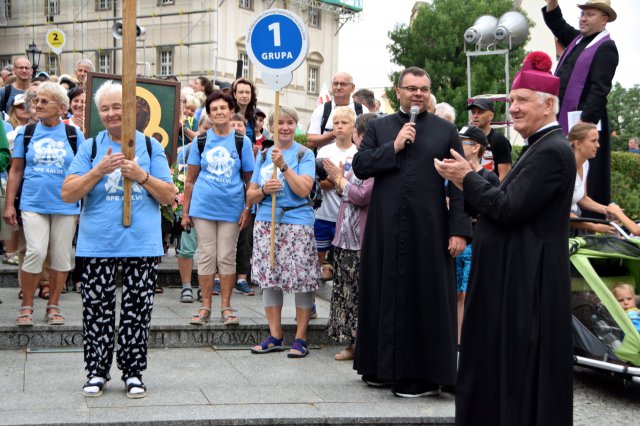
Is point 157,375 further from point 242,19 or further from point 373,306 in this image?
point 242,19

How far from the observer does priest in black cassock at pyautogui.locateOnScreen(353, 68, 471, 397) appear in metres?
6.82

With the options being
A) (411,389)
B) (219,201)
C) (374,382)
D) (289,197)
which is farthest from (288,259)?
(411,389)

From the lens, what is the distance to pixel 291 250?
26.9 feet

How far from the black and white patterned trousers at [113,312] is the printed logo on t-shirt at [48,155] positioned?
214 cm

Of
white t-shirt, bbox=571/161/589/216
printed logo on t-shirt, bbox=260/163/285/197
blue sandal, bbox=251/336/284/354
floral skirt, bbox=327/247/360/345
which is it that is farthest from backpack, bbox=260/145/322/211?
white t-shirt, bbox=571/161/589/216

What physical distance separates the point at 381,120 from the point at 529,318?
2.69 metres

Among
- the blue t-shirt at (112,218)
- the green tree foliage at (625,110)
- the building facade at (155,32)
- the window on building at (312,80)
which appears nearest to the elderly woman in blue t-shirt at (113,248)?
the blue t-shirt at (112,218)

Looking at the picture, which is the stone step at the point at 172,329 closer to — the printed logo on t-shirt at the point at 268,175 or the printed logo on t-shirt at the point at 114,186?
the printed logo on t-shirt at the point at 268,175

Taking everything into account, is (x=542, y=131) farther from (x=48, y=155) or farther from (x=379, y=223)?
(x=48, y=155)

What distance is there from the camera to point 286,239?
Result: 8.21m

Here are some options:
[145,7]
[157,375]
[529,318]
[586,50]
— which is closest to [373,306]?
[157,375]

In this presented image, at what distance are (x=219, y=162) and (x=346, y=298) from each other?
1752mm

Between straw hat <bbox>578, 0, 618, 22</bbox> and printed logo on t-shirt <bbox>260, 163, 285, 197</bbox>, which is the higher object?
straw hat <bbox>578, 0, 618, 22</bbox>

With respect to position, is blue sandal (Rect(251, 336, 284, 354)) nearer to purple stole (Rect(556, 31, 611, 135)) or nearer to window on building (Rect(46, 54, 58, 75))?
purple stole (Rect(556, 31, 611, 135))
